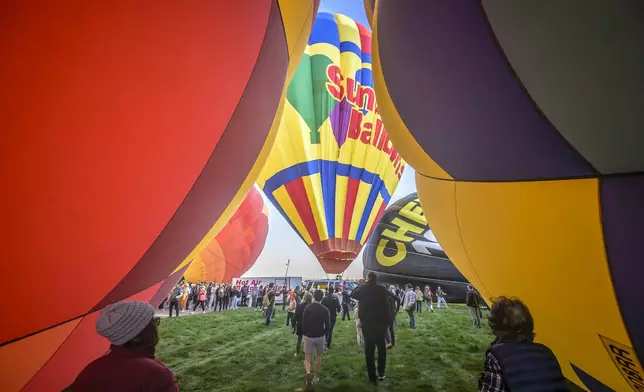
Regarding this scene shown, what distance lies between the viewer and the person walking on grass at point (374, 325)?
14.9ft

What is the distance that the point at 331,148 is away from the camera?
34.2 feet

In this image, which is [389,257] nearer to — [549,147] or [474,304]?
[474,304]

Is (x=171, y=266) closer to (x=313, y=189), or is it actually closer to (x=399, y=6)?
(x=399, y=6)

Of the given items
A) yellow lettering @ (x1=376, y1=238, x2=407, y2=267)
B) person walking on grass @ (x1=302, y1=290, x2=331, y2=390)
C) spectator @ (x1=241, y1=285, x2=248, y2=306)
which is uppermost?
yellow lettering @ (x1=376, y1=238, x2=407, y2=267)

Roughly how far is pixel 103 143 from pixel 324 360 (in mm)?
5596

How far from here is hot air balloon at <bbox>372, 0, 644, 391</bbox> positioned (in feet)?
5.37

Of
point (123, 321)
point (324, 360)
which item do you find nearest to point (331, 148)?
point (324, 360)

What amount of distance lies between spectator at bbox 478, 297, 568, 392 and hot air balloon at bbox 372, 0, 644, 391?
0.67 m

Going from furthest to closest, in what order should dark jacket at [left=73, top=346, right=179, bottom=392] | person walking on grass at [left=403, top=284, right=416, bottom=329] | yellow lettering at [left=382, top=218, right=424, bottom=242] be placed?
yellow lettering at [left=382, top=218, right=424, bottom=242], person walking on grass at [left=403, top=284, right=416, bottom=329], dark jacket at [left=73, top=346, right=179, bottom=392]

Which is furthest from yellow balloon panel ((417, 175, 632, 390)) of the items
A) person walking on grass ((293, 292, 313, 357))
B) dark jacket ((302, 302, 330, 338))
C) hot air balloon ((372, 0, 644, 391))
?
person walking on grass ((293, 292, 313, 357))

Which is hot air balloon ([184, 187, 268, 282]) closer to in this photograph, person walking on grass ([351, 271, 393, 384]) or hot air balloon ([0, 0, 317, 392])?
person walking on grass ([351, 271, 393, 384])

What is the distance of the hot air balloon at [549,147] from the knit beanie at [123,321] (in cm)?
233

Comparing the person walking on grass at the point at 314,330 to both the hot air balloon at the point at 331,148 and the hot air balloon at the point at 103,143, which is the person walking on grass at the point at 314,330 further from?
the hot air balloon at the point at 331,148

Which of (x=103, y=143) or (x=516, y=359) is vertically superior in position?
(x=103, y=143)
